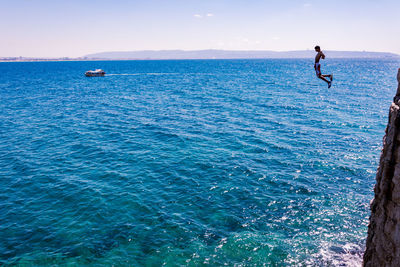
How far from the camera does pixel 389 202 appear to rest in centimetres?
1055

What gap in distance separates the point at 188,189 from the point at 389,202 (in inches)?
624

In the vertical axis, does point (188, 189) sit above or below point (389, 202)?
below

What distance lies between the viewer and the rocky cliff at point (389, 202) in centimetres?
1000

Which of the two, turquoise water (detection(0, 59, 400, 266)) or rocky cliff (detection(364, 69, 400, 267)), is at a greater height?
rocky cliff (detection(364, 69, 400, 267))

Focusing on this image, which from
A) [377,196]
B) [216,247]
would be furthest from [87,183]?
[377,196]

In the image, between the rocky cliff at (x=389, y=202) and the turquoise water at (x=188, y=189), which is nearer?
the rocky cliff at (x=389, y=202)

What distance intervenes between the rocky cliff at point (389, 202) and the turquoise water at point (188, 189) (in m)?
5.00

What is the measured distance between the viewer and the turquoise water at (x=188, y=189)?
1630cm

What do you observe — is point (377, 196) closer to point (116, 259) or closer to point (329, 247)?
point (329, 247)

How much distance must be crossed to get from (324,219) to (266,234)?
5091mm

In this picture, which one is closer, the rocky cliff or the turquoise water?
the rocky cliff

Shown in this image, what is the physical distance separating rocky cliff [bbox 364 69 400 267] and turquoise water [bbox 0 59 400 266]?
500cm

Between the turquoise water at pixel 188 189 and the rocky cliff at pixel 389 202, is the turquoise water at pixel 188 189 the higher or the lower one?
the lower one

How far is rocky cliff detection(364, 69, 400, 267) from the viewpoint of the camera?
32.8ft
